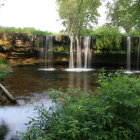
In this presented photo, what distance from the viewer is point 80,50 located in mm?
19484

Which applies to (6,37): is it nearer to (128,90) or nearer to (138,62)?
(138,62)

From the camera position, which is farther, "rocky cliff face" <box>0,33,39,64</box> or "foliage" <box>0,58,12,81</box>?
"rocky cliff face" <box>0,33,39,64</box>

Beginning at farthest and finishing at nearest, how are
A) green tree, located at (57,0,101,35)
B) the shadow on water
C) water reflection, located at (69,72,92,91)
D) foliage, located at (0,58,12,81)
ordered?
1. green tree, located at (57,0,101,35)
2. water reflection, located at (69,72,92,91)
3. foliage, located at (0,58,12,81)
4. the shadow on water

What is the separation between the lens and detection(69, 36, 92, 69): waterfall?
1922cm

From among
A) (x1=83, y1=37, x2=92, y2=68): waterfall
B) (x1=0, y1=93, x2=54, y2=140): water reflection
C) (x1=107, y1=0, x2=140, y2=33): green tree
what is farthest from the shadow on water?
(x1=83, y1=37, x2=92, y2=68): waterfall

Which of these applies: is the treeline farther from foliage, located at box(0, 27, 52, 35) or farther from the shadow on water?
the shadow on water

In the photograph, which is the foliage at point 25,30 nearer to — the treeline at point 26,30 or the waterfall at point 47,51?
the treeline at point 26,30

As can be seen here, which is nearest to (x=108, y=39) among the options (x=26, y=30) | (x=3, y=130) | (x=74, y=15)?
(x=26, y=30)

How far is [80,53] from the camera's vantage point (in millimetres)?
19578

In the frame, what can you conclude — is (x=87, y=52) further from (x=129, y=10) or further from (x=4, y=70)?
(x=129, y=10)

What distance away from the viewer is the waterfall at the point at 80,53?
757 inches

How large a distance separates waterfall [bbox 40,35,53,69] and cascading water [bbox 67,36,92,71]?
1.92 metres

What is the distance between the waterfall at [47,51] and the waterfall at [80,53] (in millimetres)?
1922

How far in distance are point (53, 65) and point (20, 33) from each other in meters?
4.27
